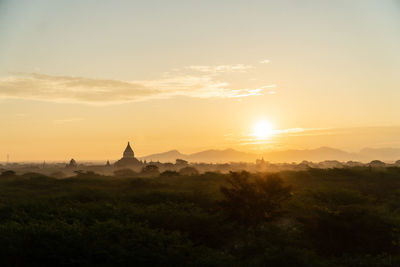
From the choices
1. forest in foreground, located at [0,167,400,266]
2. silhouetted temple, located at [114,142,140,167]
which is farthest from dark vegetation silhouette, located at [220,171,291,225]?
silhouetted temple, located at [114,142,140,167]

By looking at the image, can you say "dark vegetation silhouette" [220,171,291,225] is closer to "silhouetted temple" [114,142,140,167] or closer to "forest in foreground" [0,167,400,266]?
"forest in foreground" [0,167,400,266]

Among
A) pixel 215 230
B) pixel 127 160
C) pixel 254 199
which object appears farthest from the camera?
pixel 127 160

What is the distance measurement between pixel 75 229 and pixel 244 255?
302 inches

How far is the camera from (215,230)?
1889 cm

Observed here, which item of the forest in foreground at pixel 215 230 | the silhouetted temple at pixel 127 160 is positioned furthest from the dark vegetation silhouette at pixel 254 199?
the silhouetted temple at pixel 127 160

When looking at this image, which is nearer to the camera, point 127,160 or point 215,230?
point 215,230

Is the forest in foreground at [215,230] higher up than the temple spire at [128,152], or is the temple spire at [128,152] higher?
the temple spire at [128,152]

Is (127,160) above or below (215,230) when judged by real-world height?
above

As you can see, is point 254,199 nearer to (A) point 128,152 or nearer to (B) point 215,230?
(B) point 215,230

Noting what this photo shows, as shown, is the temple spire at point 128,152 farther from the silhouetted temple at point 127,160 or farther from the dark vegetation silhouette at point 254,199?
the dark vegetation silhouette at point 254,199

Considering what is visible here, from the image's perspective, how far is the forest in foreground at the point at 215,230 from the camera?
15188 mm

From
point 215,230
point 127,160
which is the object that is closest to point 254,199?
point 215,230

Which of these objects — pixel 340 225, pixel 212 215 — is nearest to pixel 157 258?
pixel 212 215

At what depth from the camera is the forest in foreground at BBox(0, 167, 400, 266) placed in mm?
15188
